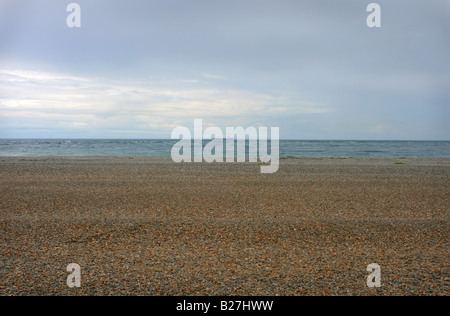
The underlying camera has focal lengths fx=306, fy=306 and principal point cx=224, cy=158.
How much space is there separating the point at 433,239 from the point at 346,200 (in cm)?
352

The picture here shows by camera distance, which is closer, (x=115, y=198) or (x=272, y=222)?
(x=272, y=222)

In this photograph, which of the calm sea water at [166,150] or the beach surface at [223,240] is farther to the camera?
the calm sea water at [166,150]

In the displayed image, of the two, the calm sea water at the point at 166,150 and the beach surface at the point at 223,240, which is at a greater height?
the calm sea water at the point at 166,150

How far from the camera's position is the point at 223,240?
5.88 meters

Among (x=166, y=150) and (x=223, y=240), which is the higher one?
(x=166, y=150)

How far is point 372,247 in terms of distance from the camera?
5.57 m

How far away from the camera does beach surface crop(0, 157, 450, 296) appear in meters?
4.20

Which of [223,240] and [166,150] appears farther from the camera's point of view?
[166,150]

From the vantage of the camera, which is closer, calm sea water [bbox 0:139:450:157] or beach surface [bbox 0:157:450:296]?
beach surface [bbox 0:157:450:296]

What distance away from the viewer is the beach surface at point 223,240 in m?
4.20

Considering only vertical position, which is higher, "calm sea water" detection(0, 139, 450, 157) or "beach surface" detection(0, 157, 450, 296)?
"calm sea water" detection(0, 139, 450, 157)
